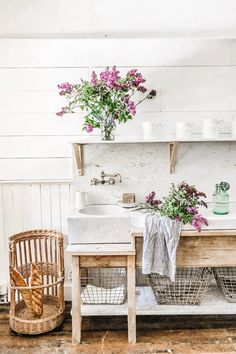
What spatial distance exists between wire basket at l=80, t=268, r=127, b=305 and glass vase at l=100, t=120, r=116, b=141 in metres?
1.02

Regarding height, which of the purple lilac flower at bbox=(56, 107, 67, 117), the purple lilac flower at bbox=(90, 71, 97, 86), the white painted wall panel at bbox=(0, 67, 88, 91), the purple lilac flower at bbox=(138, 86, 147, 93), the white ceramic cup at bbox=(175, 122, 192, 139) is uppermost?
the white painted wall panel at bbox=(0, 67, 88, 91)

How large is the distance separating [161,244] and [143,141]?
73 centimetres

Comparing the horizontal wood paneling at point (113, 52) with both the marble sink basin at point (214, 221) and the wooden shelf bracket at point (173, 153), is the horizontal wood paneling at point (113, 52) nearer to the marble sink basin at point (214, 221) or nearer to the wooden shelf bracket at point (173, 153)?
the wooden shelf bracket at point (173, 153)

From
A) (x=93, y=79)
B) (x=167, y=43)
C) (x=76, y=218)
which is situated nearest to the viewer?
(x=76, y=218)

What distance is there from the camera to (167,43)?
2809 mm

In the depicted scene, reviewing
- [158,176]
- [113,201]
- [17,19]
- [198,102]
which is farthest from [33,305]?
[17,19]

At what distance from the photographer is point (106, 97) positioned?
263cm

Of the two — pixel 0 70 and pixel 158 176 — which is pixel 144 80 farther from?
pixel 0 70

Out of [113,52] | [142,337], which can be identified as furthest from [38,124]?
[142,337]

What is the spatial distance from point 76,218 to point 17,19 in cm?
156

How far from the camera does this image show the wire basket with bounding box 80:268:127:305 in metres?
2.63

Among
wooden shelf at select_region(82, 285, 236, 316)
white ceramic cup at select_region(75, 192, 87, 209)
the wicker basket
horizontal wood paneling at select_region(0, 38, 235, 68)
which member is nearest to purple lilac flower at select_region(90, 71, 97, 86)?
horizontal wood paneling at select_region(0, 38, 235, 68)

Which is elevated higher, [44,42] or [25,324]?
[44,42]

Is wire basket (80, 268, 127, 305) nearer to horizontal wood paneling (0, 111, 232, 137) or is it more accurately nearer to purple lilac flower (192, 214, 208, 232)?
purple lilac flower (192, 214, 208, 232)
